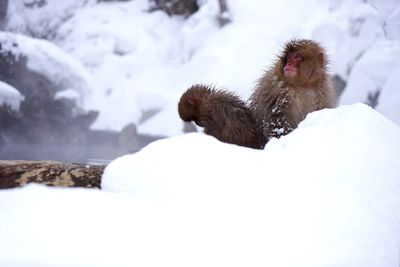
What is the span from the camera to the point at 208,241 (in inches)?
44.4

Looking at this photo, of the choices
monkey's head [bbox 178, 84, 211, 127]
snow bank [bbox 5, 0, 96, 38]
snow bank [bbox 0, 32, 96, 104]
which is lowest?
monkey's head [bbox 178, 84, 211, 127]

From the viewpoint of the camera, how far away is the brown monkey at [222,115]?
7.23 ft

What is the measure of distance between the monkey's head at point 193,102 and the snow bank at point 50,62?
6.55 meters

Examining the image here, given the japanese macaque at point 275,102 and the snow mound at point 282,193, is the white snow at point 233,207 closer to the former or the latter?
the snow mound at point 282,193

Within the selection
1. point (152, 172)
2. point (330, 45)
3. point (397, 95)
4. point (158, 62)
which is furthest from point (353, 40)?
point (152, 172)

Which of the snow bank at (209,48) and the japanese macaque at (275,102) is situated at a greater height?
the snow bank at (209,48)

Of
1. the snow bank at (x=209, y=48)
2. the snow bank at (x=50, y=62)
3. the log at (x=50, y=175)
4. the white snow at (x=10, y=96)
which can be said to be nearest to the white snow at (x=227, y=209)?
the log at (x=50, y=175)

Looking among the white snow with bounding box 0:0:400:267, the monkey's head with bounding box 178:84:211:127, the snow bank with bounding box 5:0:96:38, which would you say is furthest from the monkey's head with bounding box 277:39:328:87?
the snow bank with bounding box 5:0:96:38

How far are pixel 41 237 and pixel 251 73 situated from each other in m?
6.58

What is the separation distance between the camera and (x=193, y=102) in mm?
2305

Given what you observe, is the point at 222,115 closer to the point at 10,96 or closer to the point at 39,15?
the point at 10,96

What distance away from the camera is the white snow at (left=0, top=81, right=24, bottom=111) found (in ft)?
25.3

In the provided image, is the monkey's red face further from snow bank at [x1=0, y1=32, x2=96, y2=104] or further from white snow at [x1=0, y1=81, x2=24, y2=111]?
snow bank at [x1=0, y1=32, x2=96, y2=104]

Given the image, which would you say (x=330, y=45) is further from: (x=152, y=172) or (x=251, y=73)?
(x=152, y=172)
